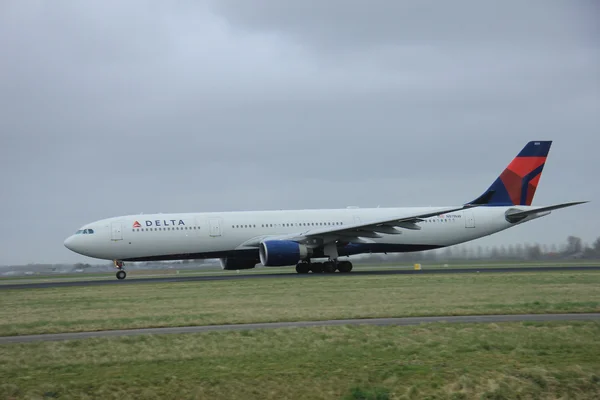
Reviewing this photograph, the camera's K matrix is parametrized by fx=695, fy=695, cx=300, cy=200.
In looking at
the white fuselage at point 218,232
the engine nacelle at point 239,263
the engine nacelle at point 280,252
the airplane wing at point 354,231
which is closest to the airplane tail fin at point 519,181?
the white fuselage at point 218,232

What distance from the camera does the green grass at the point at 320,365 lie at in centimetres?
1192

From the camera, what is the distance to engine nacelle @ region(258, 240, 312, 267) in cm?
3700

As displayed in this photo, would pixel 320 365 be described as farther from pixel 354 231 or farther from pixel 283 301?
pixel 354 231

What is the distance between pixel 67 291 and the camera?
1215 inches

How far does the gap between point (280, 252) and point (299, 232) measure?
445 cm

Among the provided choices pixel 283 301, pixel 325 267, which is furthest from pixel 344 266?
pixel 283 301

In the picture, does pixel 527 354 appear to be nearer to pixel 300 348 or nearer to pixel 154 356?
pixel 300 348

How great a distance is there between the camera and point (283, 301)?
22688mm

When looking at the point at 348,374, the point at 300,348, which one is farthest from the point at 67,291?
the point at 348,374

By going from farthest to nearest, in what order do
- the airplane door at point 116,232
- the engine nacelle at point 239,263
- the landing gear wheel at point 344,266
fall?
the engine nacelle at point 239,263, the landing gear wheel at point 344,266, the airplane door at point 116,232

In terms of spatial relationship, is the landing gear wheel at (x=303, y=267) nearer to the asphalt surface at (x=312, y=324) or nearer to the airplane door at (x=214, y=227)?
the airplane door at (x=214, y=227)

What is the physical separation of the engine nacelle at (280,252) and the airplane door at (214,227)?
131 inches

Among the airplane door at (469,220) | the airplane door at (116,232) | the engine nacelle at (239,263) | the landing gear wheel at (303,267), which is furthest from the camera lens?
the airplane door at (469,220)

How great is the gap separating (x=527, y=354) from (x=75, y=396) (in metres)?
8.45
